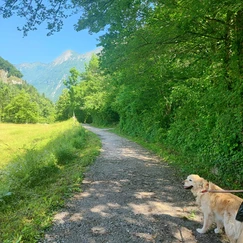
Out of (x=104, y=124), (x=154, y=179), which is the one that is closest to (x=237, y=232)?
(x=154, y=179)

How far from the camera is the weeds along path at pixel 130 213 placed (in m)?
3.65

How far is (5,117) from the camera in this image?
69000 millimetres

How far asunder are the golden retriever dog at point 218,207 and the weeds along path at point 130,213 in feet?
1.24

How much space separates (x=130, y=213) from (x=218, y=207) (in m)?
1.84

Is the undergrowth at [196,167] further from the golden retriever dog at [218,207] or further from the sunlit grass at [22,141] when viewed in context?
the sunlit grass at [22,141]

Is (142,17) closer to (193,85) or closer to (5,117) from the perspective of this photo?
(193,85)

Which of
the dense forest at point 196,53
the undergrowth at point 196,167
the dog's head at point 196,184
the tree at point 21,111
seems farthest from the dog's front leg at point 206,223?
the tree at point 21,111

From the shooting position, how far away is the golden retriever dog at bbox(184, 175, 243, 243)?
2.93m

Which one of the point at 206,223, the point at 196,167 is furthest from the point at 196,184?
the point at 196,167

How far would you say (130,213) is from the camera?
4.48 meters

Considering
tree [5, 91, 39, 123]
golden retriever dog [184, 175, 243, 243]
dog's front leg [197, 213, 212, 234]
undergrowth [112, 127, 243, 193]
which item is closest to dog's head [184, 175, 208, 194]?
golden retriever dog [184, 175, 243, 243]

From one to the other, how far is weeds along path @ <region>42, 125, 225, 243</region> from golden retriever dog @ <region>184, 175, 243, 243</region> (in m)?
0.38

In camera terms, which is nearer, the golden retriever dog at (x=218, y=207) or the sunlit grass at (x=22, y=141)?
the golden retriever dog at (x=218, y=207)

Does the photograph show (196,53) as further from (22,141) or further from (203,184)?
(22,141)
